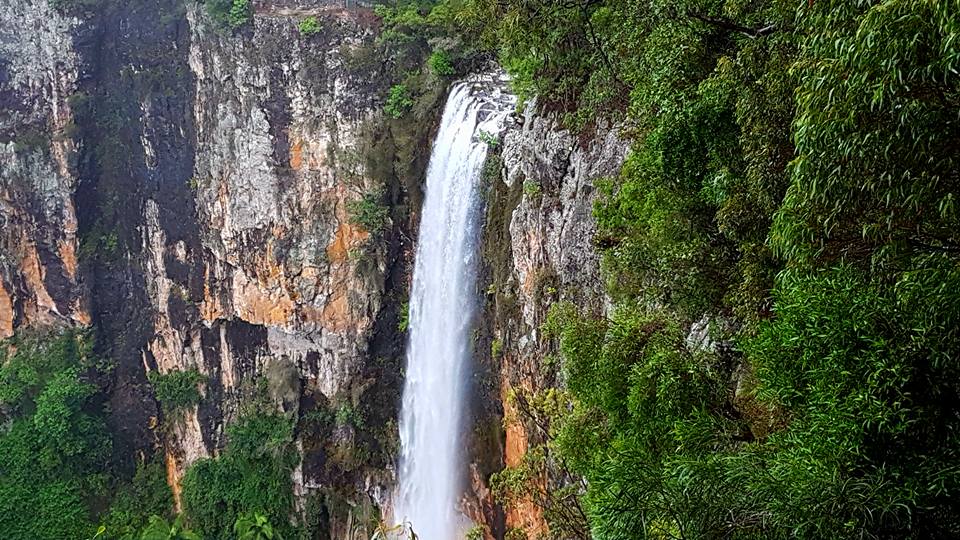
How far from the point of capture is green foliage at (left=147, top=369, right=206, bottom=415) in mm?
17203

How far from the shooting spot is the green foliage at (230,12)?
566 inches

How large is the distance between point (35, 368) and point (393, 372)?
33.1 feet

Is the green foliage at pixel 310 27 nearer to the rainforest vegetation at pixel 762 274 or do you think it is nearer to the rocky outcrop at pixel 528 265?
the rocky outcrop at pixel 528 265

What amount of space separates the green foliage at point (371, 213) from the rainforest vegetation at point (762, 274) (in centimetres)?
683

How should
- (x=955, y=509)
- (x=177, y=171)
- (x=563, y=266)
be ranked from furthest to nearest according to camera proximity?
(x=177, y=171)
(x=563, y=266)
(x=955, y=509)

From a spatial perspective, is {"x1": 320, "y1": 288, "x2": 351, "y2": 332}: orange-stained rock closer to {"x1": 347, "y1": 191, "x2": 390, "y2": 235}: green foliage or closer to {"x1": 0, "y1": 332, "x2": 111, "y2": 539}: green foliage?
{"x1": 347, "y1": 191, "x2": 390, "y2": 235}: green foliage

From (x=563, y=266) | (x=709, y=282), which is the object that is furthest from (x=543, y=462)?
(x=709, y=282)

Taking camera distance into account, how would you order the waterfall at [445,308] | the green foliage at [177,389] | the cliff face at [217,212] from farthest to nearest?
the green foliage at [177,389]
the cliff face at [217,212]
the waterfall at [445,308]

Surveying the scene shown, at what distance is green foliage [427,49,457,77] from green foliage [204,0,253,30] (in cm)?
459

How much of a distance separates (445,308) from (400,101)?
449 cm

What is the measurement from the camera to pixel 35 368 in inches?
687

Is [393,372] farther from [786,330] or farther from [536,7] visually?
[786,330]

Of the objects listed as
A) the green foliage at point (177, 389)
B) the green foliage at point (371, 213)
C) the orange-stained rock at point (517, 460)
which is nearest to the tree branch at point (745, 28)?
the orange-stained rock at point (517, 460)

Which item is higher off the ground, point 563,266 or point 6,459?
point 563,266
